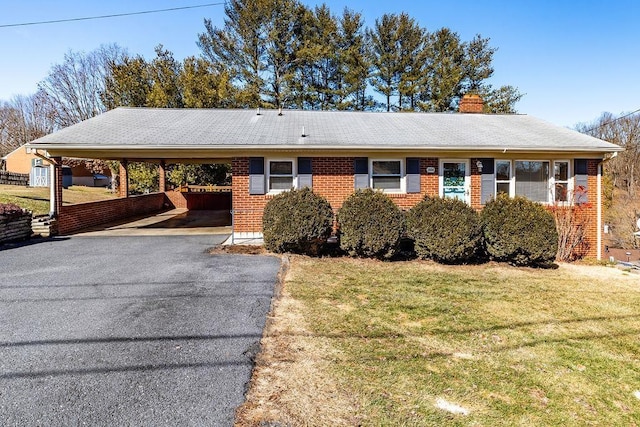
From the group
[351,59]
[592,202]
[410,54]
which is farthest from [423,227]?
[410,54]

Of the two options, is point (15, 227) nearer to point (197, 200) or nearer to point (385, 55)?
point (197, 200)

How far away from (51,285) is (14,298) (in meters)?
0.64

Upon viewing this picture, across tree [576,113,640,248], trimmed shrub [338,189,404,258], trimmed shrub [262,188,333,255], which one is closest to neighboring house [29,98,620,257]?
trimmed shrub [262,188,333,255]

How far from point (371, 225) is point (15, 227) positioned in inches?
364

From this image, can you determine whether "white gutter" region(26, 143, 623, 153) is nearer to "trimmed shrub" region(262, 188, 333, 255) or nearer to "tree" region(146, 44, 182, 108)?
"trimmed shrub" region(262, 188, 333, 255)

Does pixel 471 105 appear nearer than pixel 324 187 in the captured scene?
No

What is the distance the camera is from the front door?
10688 millimetres

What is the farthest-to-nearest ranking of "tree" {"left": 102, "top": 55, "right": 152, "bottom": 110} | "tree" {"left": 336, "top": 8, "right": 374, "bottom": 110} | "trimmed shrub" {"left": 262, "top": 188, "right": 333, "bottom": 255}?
"tree" {"left": 336, "top": 8, "right": 374, "bottom": 110}
"tree" {"left": 102, "top": 55, "right": 152, "bottom": 110}
"trimmed shrub" {"left": 262, "top": 188, "right": 333, "bottom": 255}

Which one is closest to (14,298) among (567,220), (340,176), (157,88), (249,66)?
(340,176)

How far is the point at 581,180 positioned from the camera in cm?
1062

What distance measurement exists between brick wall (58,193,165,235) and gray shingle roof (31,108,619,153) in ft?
8.20

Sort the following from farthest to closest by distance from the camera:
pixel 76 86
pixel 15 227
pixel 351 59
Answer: pixel 76 86 → pixel 351 59 → pixel 15 227

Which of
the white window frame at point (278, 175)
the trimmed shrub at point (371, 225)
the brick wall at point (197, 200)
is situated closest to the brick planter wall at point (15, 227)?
the white window frame at point (278, 175)

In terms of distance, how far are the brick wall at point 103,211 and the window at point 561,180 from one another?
48.7 ft
